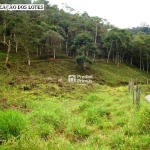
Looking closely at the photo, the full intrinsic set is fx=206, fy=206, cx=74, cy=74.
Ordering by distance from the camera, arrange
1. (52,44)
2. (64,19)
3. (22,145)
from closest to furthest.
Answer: (22,145) < (52,44) < (64,19)

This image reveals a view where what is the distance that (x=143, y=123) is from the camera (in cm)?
670

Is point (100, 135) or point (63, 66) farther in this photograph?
point (63, 66)

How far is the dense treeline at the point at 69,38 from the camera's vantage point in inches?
1417

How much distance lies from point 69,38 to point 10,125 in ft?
150

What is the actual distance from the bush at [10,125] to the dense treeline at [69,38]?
30186 mm

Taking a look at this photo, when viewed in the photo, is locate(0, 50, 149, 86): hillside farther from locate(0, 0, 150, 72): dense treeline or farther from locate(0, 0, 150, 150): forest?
locate(0, 0, 150, 72): dense treeline

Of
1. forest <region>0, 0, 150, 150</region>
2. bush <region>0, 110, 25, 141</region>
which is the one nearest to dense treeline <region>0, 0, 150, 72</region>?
forest <region>0, 0, 150, 150</region>

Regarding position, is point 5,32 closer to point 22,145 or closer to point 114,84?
point 114,84

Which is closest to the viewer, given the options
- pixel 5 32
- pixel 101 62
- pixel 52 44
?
pixel 5 32

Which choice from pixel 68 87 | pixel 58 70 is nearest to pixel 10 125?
pixel 68 87

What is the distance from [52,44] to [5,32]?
10020 millimetres

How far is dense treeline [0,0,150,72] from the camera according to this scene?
36000 millimetres

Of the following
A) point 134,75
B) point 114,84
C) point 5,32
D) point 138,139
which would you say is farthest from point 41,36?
point 138,139

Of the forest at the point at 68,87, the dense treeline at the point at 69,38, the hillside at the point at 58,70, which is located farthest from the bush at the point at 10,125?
the dense treeline at the point at 69,38
